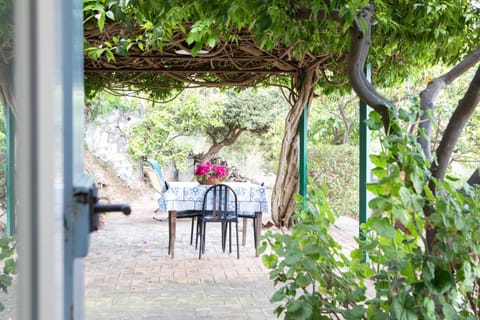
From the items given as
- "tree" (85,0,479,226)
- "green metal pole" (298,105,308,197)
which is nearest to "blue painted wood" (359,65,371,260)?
"tree" (85,0,479,226)

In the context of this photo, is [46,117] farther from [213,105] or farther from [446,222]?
[213,105]

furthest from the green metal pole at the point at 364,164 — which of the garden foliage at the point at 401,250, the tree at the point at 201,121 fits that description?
the tree at the point at 201,121

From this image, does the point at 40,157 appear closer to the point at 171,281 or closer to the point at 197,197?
the point at 171,281

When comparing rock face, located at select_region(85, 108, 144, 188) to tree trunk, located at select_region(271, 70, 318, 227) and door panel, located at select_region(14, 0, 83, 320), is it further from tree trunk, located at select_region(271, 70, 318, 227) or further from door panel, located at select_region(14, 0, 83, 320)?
door panel, located at select_region(14, 0, 83, 320)

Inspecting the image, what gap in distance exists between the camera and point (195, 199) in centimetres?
523

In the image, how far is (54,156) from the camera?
2.28 ft

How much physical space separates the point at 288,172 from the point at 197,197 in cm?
222

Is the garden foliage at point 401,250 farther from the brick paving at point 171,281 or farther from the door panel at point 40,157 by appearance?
the brick paving at point 171,281

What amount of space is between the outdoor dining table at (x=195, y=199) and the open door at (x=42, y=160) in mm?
4463

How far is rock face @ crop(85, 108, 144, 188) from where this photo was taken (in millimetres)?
13000

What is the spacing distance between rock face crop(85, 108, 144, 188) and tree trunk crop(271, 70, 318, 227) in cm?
646

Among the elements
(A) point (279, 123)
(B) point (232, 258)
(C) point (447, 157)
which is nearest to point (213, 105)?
(A) point (279, 123)

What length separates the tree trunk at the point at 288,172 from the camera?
278 inches

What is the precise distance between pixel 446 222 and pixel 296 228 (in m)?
0.54
